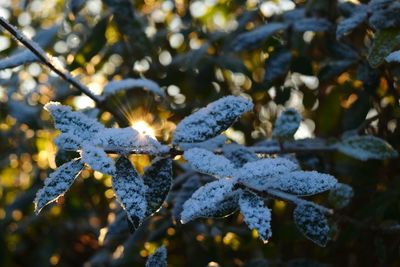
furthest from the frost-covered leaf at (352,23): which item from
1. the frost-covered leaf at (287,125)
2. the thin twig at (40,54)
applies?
the thin twig at (40,54)

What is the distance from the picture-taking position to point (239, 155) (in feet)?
3.40

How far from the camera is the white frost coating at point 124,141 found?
77 centimetres

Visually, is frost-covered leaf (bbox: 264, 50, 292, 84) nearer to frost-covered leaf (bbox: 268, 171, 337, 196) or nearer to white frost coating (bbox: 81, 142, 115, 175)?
frost-covered leaf (bbox: 268, 171, 337, 196)

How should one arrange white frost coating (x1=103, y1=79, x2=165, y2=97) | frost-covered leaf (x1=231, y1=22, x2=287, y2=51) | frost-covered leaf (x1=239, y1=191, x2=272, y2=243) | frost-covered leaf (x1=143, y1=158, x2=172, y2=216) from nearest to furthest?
frost-covered leaf (x1=239, y1=191, x2=272, y2=243)
frost-covered leaf (x1=143, y1=158, x2=172, y2=216)
white frost coating (x1=103, y1=79, x2=165, y2=97)
frost-covered leaf (x1=231, y1=22, x2=287, y2=51)

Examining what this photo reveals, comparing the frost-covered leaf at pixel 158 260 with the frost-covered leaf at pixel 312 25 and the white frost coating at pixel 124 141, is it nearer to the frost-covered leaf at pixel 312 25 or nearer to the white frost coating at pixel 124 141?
the white frost coating at pixel 124 141

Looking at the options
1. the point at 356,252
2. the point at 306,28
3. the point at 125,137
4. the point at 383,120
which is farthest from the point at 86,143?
the point at 356,252

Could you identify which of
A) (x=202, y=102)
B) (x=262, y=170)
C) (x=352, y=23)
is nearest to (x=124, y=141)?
(x=262, y=170)

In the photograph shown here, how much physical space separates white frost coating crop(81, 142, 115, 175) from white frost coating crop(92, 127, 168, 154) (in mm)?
19

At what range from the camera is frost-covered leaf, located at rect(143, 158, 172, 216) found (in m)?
0.85

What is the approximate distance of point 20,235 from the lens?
7.87ft

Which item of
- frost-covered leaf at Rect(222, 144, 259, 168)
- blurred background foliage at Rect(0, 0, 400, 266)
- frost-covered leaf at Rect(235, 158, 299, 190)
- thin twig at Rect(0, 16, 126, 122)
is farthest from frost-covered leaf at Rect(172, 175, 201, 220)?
frost-covered leaf at Rect(235, 158, 299, 190)

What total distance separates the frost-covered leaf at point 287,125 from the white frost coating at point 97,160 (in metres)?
0.52

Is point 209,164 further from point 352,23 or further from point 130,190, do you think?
point 352,23

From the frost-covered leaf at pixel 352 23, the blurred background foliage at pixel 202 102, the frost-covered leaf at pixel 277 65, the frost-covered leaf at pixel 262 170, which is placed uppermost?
the frost-covered leaf at pixel 262 170
